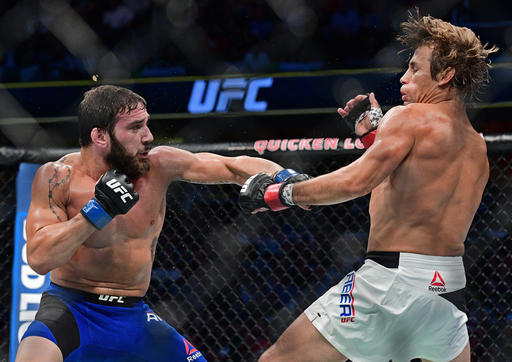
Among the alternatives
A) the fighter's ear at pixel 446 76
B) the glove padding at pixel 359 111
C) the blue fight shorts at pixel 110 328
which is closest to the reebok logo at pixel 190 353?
the blue fight shorts at pixel 110 328

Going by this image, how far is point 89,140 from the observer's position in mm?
2348

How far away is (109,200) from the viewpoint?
2.02 meters

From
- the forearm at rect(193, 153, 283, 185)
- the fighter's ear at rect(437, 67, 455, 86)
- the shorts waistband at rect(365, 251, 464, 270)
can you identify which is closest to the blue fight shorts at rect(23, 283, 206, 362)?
the forearm at rect(193, 153, 283, 185)

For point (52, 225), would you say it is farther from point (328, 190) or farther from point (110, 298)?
point (328, 190)

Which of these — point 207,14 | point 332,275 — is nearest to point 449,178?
point 332,275

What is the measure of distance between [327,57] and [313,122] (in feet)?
1.72

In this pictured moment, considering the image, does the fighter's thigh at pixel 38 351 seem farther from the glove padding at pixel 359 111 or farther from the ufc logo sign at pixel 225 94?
the ufc logo sign at pixel 225 94

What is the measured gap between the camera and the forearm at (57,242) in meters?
2.05

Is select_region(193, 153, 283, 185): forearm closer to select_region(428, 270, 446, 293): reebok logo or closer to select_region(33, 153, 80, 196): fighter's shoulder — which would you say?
select_region(33, 153, 80, 196): fighter's shoulder

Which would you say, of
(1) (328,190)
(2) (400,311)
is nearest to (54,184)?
(1) (328,190)

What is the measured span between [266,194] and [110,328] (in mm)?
650

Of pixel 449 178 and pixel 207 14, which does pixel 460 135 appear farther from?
pixel 207 14

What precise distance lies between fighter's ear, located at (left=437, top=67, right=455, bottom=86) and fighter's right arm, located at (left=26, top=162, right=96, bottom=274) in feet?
3.49

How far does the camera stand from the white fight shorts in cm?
190
